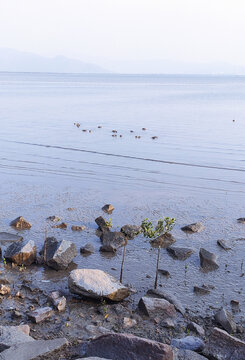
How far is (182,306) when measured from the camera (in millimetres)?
10406

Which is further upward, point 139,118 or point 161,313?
point 139,118

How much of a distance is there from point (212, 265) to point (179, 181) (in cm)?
1007

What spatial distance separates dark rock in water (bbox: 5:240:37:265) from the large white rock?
2334mm

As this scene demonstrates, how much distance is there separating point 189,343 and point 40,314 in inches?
124

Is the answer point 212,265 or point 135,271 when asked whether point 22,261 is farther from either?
point 212,265

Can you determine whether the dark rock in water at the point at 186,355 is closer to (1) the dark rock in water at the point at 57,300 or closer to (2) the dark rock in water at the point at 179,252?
(1) the dark rock in water at the point at 57,300

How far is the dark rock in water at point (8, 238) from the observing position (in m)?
14.2

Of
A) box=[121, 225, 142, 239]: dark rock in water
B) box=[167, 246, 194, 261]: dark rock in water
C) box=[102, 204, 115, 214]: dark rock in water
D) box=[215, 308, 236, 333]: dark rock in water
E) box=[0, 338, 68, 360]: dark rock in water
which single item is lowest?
box=[0, 338, 68, 360]: dark rock in water

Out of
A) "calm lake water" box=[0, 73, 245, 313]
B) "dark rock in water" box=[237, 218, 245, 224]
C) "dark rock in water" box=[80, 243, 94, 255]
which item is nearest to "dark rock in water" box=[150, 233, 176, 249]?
"calm lake water" box=[0, 73, 245, 313]

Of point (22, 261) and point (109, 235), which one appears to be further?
point (109, 235)

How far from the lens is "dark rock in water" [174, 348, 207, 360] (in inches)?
304

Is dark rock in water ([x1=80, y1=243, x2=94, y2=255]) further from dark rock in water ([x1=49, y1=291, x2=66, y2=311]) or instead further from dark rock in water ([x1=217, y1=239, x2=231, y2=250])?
dark rock in water ([x1=217, y1=239, x2=231, y2=250])

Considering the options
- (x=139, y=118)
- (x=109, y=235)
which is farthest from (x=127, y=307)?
(x=139, y=118)

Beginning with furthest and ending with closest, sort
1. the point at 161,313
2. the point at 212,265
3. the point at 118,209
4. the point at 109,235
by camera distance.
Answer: the point at 118,209, the point at 109,235, the point at 212,265, the point at 161,313
